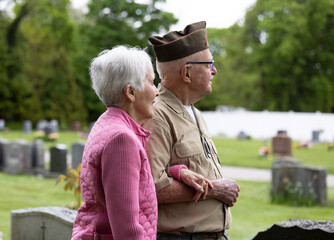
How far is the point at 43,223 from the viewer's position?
4262mm

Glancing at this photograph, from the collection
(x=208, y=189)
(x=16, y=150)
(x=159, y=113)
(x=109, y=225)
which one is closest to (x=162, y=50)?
(x=159, y=113)

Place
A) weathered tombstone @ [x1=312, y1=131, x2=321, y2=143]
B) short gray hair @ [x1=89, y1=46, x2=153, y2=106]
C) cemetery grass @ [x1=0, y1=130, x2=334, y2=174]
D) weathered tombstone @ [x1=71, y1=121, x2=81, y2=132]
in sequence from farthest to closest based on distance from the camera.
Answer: weathered tombstone @ [x1=71, y1=121, x2=81, y2=132]
weathered tombstone @ [x1=312, y1=131, x2=321, y2=143]
cemetery grass @ [x1=0, y1=130, x2=334, y2=174]
short gray hair @ [x1=89, y1=46, x2=153, y2=106]

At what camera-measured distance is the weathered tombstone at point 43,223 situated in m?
3.96

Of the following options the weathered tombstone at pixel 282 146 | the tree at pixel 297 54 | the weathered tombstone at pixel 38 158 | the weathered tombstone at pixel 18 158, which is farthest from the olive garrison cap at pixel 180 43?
the tree at pixel 297 54

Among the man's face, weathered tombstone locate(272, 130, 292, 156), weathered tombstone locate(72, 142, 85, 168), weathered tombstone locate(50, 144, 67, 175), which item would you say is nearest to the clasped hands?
the man's face

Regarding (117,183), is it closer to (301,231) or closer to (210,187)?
(210,187)

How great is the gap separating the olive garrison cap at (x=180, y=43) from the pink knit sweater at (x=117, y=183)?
55 cm

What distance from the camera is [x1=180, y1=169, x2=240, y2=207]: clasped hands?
7.89 ft

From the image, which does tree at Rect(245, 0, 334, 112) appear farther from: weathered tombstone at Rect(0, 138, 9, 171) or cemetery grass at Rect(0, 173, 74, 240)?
cemetery grass at Rect(0, 173, 74, 240)

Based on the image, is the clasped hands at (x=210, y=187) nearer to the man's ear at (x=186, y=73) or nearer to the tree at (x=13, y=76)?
the man's ear at (x=186, y=73)

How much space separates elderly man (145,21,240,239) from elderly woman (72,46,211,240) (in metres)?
0.30

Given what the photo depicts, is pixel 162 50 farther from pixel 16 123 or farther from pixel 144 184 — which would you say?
pixel 16 123

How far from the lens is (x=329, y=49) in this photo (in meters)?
40.1

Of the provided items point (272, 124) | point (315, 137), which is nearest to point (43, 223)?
point (315, 137)
